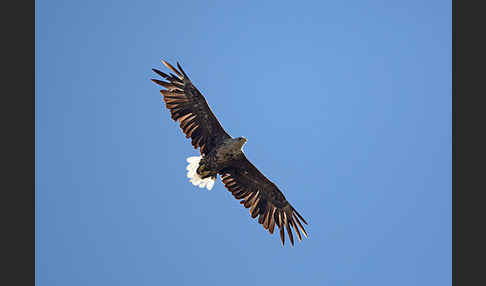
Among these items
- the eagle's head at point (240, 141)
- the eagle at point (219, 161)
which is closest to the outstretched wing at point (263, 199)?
the eagle at point (219, 161)

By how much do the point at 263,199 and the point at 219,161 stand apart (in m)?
1.53

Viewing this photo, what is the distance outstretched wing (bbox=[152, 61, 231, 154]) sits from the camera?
12203 millimetres

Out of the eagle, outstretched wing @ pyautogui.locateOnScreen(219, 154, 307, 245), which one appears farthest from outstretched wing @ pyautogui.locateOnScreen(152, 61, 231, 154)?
outstretched wing @ pyautogui.locateOnScreen(219, 154, 307, 245)

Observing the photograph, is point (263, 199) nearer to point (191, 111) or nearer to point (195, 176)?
point (195, 176)

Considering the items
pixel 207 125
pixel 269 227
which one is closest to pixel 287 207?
pixel 269 227

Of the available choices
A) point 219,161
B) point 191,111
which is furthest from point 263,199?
point 191,111

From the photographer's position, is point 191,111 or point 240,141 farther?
point 191,111

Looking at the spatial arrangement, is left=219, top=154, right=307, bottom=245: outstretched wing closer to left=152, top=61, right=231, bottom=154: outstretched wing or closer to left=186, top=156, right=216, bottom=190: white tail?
left=186, top=156, right=216, bottom=190: white tail

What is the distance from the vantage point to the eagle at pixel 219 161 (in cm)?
1225

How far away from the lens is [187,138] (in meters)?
12.5

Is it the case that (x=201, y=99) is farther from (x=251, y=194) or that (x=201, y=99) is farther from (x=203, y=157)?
(x=251, y=194)

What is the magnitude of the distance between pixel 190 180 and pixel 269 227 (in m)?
2.05

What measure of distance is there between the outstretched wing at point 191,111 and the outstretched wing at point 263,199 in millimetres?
889

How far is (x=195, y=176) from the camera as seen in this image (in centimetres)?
1273
